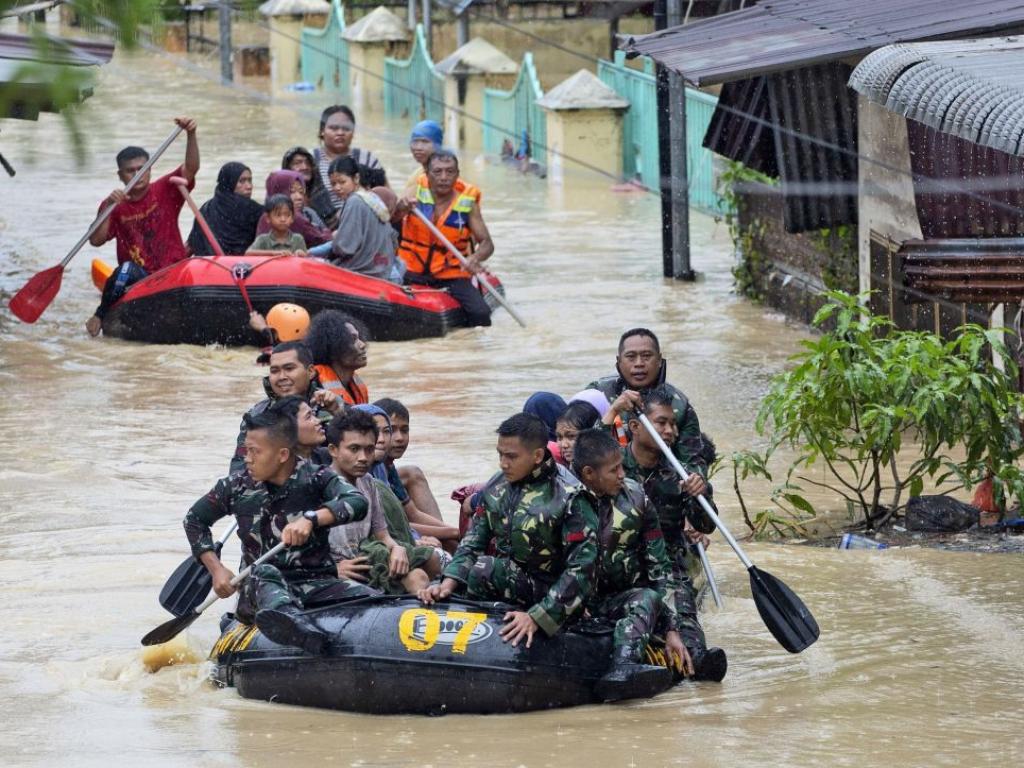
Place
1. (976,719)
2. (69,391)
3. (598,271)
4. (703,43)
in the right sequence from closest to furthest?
(976,719), (703,43), (69,391), (598,271)

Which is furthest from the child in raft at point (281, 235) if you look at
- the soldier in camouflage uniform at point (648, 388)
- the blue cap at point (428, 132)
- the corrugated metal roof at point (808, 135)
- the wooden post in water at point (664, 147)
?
the soldier in camouflage uniform at point (648, 388)

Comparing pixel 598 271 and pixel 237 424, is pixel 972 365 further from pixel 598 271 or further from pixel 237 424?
pixel 598 271

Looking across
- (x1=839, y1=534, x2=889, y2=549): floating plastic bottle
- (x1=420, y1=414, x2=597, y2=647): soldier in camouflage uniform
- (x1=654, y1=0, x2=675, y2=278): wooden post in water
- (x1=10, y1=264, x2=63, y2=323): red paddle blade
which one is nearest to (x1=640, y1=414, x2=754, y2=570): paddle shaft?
(x1=420, y1=414, x2=597, y2=647): soldier in camouflage uniform

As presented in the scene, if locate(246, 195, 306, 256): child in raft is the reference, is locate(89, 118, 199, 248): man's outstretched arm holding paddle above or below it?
above

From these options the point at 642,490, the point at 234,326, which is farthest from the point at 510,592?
the point at 234,326

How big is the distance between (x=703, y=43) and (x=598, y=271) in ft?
20.4

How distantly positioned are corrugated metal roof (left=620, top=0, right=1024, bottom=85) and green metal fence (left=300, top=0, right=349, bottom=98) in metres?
21.3

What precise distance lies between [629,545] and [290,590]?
116cm

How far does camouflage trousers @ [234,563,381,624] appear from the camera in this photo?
6.10 metres

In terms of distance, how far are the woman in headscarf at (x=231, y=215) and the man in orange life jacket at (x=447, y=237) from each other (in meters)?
1.18

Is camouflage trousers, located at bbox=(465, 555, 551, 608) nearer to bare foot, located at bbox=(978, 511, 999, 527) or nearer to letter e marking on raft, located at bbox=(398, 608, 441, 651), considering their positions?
letter e marking on raft, located at bbox=(398, 608, 441, 651)

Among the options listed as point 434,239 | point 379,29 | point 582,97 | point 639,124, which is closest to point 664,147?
point 434,239

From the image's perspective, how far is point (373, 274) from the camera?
1371 cm

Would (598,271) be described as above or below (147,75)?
below
